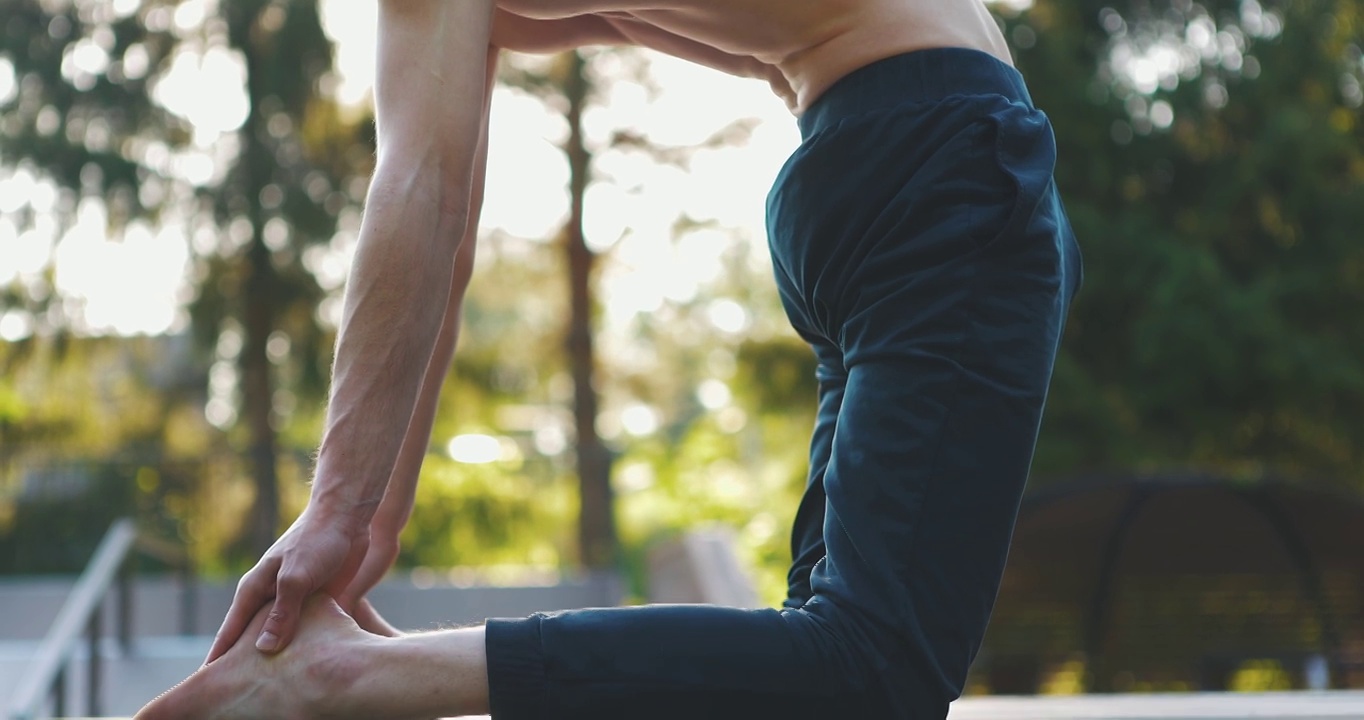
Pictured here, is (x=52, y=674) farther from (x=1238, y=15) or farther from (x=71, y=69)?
(x=1238, y=15)

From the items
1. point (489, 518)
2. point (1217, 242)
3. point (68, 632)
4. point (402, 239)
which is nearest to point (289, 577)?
A: point (402, 239)

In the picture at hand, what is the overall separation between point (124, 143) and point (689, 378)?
23.7 ft

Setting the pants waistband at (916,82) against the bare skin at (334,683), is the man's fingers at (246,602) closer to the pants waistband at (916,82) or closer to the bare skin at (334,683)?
the bare skin at (334,683)

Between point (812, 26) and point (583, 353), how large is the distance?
14.1 meters

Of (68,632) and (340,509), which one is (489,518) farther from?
(340,509)

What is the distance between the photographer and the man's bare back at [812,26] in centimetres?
152

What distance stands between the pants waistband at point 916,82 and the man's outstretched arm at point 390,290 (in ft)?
1.44

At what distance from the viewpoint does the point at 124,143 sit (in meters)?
14.3

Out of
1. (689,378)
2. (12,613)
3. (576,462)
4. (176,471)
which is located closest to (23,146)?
(176,471)

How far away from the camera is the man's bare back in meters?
1.52

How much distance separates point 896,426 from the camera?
1.33m

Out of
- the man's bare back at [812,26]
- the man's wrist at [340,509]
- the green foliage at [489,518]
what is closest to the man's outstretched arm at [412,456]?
the man's bare back at [812,26]

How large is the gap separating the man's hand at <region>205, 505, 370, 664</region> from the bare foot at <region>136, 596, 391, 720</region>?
0.07 ft

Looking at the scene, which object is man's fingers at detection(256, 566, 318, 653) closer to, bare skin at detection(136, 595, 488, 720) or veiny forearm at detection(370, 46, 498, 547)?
bare skin at detection(136, 595, 488, 720)
